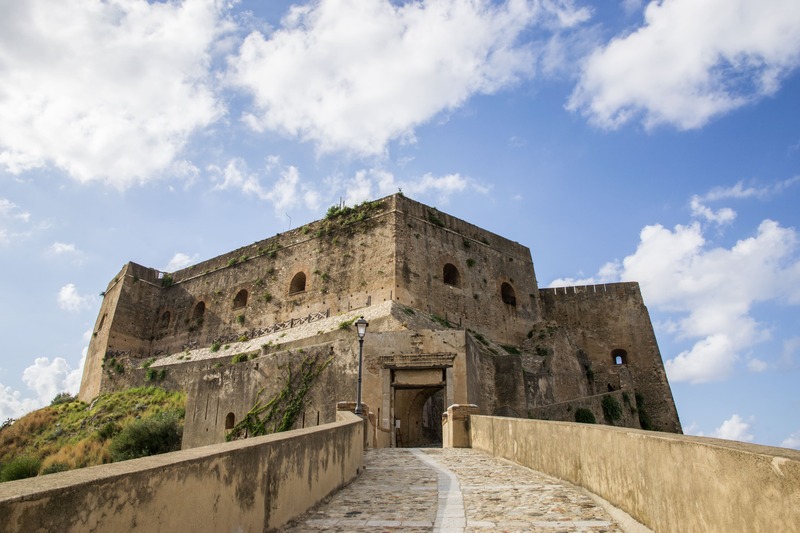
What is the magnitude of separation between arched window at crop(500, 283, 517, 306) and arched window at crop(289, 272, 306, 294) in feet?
30.1

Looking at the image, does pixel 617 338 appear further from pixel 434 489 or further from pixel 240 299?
pixel 434 489

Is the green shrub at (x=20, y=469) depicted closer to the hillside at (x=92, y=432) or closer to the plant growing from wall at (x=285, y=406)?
the hillside at (x=92, y=432)

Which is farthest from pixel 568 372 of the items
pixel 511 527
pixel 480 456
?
pixel 511 527

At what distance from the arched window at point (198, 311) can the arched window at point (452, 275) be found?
1326 cm

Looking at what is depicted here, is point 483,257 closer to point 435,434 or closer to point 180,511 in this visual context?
point 435,434

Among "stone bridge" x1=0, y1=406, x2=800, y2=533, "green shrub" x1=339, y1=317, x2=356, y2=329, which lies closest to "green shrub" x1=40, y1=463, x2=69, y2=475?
"green shrub" x1=339, y1=317, x2=356, y2=329

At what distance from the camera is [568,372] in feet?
75.9

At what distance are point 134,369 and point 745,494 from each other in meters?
29.4

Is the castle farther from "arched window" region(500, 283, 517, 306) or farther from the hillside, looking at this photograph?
the hillside

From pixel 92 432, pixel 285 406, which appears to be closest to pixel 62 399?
pixel 92 432

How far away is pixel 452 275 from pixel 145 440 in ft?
44.2

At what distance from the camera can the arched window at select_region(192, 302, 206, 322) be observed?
2854cm

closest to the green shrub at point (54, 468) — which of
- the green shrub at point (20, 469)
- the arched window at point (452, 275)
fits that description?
the green shrub at point (20, 469)

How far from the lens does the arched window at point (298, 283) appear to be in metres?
24.9
